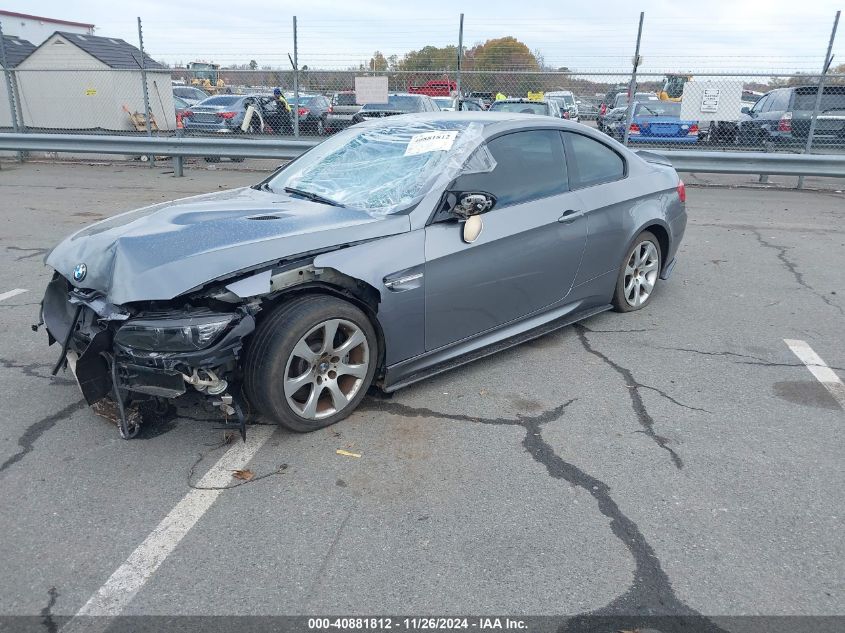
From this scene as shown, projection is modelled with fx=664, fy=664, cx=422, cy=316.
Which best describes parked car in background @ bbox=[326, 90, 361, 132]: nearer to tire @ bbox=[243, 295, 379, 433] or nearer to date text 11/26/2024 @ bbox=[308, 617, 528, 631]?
tire @ bbox=[243, 295, 379, 433]

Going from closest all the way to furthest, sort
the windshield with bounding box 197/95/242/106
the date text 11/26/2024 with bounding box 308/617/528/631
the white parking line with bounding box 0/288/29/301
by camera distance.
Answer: the date text 11/26/2024 with bounding box 308/617/528/631
the white parking line with bounding box 0/288/29/301
the windshield with bounding box 197/95/242/106

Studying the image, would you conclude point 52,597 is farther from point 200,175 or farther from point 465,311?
point 200,175

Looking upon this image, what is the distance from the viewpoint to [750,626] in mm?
2299

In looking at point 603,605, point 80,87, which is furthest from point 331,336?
point 80,87

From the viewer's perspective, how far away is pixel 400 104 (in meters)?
14.0

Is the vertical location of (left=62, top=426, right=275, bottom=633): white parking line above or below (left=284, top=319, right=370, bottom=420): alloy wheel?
below

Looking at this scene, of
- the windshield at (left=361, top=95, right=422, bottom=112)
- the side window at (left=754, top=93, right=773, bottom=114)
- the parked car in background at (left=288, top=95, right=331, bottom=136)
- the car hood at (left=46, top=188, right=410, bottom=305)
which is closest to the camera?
the car hood at (left=46, top=188, right=410, bottom=305)

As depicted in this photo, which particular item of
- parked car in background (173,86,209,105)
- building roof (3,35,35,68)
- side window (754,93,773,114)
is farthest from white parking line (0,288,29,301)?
parked car in background (173,86,209,105)

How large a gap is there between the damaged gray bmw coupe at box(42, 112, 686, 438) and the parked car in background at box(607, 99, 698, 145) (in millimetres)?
9821

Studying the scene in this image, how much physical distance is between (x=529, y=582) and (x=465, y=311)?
5.76ft

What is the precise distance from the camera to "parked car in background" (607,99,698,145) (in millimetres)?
13773

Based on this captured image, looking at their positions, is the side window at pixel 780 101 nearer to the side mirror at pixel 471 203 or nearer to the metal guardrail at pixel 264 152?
the metal guardrail at pixel 264 152

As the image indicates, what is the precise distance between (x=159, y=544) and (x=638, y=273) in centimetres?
→ 407

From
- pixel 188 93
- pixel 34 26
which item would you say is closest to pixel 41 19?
pixel 34 26
